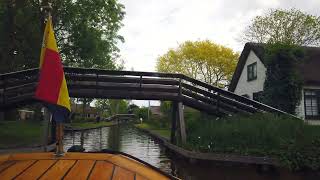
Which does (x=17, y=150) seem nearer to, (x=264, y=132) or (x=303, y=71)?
(x=264, y=132)

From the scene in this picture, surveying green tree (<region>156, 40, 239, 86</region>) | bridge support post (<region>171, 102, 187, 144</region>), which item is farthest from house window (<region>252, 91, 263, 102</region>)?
green tree (<region>156, 40, 239, 86</region>)

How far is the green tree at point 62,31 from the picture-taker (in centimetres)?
2964

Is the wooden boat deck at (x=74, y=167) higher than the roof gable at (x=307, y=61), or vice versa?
the roof gable at (x=307, y=61)

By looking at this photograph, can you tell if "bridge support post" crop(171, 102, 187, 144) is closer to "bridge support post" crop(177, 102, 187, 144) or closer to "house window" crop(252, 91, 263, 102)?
"bridge support post" crop(177, 102, 187, 144)

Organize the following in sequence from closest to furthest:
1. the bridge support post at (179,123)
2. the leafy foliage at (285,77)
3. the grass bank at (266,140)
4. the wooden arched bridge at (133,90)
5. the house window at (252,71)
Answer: the grass bank at (266,140) → the wooden arched bridge at (133,90) → the bridge support post at (179,123) → the leafy foliage at (285,77) → the house window at (252,71)

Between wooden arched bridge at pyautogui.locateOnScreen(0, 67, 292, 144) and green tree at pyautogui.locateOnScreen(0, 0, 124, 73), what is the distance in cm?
1272

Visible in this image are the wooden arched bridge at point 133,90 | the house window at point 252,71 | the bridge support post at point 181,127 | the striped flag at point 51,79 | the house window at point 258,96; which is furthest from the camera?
the house window at point 252,71

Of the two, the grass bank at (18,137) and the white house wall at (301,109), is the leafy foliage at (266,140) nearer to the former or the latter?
the grass bank at (18,137)

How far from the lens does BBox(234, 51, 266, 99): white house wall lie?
1135 inches

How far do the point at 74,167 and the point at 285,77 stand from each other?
2305 cm

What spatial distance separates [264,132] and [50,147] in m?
8.20

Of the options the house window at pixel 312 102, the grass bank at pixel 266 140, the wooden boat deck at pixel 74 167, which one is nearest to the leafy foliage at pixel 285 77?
the house window at pixel 312 102

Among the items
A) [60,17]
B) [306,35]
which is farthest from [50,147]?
[306,35]

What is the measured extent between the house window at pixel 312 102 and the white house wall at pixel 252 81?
3161 millimetres
